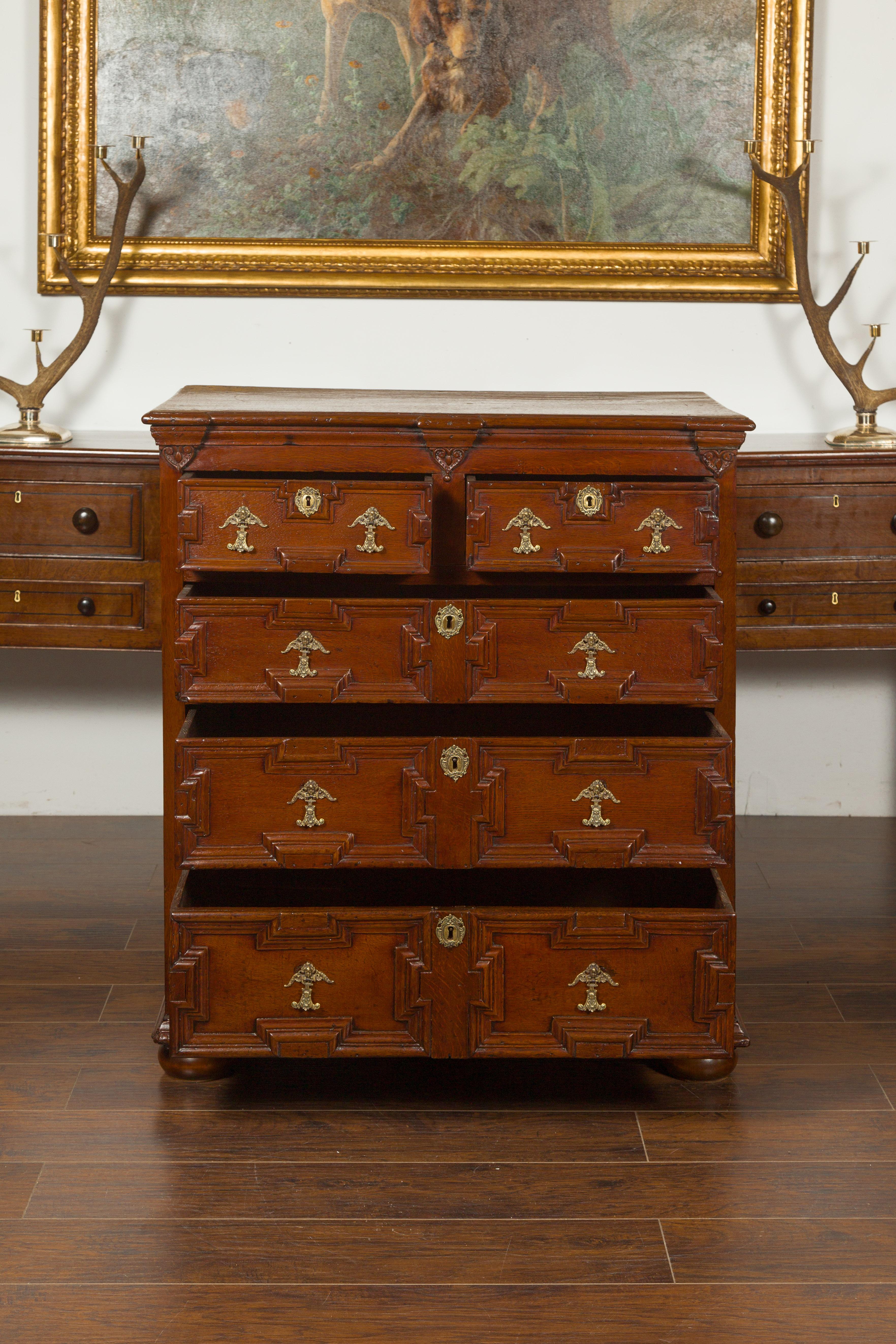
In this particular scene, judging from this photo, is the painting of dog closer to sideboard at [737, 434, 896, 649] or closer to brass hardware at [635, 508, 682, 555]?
sideboard at [737, 434, 896, 649]

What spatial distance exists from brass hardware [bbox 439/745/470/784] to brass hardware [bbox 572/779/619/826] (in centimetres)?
20

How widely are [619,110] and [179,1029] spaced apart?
8.21ft

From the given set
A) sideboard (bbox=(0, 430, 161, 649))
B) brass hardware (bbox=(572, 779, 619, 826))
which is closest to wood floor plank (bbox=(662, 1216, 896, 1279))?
brass hardware (bbox=(572, 779, 619, 826))

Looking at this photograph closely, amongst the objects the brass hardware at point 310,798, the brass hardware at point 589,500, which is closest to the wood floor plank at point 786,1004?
the brass hardware at point 310,798

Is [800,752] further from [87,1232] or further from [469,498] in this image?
[87,1232]

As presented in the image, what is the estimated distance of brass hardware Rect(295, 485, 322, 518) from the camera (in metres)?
2.46

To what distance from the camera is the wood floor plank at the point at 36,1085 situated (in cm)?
258

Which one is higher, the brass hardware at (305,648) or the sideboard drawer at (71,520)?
the sideboard drawer at (71,520)

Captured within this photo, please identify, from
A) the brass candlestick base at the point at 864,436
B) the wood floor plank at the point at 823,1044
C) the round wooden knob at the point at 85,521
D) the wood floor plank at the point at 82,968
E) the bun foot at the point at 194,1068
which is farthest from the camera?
the brass candlestick base at the point at 864,436

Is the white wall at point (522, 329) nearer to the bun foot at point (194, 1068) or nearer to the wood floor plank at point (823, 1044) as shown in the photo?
the wood floor plank at point (823, 1044)

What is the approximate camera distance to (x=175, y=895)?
101 inches

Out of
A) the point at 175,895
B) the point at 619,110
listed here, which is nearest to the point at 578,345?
the point at 619,110

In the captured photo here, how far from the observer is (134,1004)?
2.99 metres

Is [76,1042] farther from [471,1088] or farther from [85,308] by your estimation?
[85,308]
